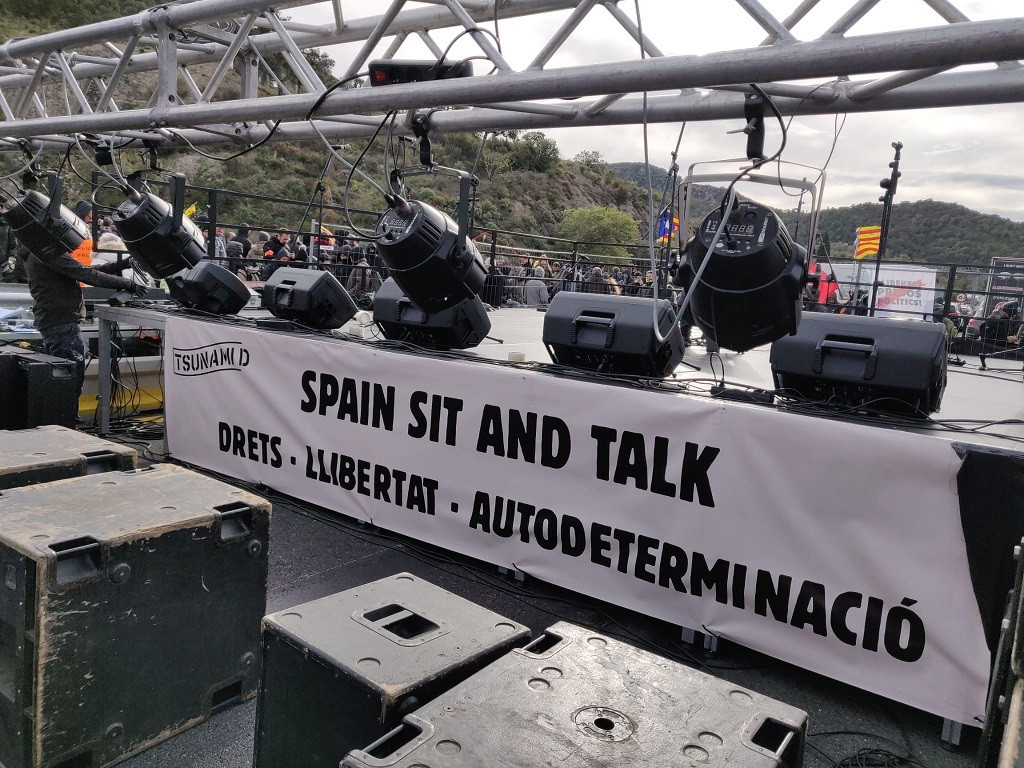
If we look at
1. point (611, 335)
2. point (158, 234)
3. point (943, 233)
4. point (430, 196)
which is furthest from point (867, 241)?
point (430, 196)

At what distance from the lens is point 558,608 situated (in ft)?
11.7

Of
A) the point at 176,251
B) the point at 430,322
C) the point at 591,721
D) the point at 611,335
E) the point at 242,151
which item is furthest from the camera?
the point at 176,251

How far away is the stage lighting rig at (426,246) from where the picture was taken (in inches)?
161

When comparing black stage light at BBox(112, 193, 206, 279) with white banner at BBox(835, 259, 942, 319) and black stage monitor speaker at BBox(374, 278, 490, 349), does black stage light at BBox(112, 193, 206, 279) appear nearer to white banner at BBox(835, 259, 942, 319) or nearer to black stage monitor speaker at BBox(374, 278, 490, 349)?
black stage monitor speaker at BBox(374, 278, 490, 349)

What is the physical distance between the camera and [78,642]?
208 cm

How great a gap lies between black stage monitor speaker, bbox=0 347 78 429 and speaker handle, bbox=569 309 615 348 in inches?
139

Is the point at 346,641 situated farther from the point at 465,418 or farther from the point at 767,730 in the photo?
the point at 465,418

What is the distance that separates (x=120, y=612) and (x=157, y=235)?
4345 mm

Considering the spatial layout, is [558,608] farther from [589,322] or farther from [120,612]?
[120,612]

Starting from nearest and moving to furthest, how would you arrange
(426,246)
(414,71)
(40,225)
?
(414,71), (426,246), (40,225)

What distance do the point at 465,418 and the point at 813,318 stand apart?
1.81 metres

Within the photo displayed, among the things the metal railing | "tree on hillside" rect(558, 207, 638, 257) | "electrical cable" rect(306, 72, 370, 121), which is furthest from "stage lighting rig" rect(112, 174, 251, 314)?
"tree on hillside" rect(558, 207, 638, 257)

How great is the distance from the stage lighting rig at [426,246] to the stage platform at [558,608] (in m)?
0.50

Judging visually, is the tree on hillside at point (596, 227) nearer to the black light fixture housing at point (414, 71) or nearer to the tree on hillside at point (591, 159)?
the tree on hillside at point (591, 159)
